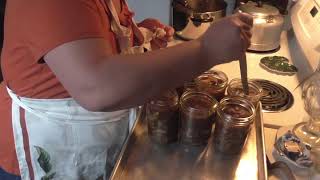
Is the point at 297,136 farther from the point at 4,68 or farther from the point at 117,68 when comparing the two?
the point at 4,68

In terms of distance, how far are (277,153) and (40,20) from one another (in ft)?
1.59

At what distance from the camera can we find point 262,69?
1.00m

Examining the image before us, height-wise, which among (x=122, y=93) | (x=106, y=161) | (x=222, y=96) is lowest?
(x=106, y=161)

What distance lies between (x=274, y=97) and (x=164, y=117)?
1.12 feet

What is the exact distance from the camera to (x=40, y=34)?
1.55 feet

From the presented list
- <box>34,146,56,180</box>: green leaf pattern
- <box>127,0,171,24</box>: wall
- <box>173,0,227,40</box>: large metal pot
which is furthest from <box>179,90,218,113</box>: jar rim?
<box>127,0,171,24</box>: wall

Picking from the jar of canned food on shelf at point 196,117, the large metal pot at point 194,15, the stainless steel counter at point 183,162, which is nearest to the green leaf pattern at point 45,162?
the stainless steel counter at point 183,162

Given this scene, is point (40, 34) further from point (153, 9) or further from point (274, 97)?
point (153, 9)

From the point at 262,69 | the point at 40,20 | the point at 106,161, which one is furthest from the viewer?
the point at 262,69

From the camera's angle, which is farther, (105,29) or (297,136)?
(297,136)

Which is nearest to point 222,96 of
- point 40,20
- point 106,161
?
point 106,161

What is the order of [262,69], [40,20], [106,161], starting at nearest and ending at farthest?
[40,20] → [106,161] → [262,69]

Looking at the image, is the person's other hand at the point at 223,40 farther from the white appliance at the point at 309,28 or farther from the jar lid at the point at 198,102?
the white appliance at the point at 309,28

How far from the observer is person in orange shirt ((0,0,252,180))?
0.47m
